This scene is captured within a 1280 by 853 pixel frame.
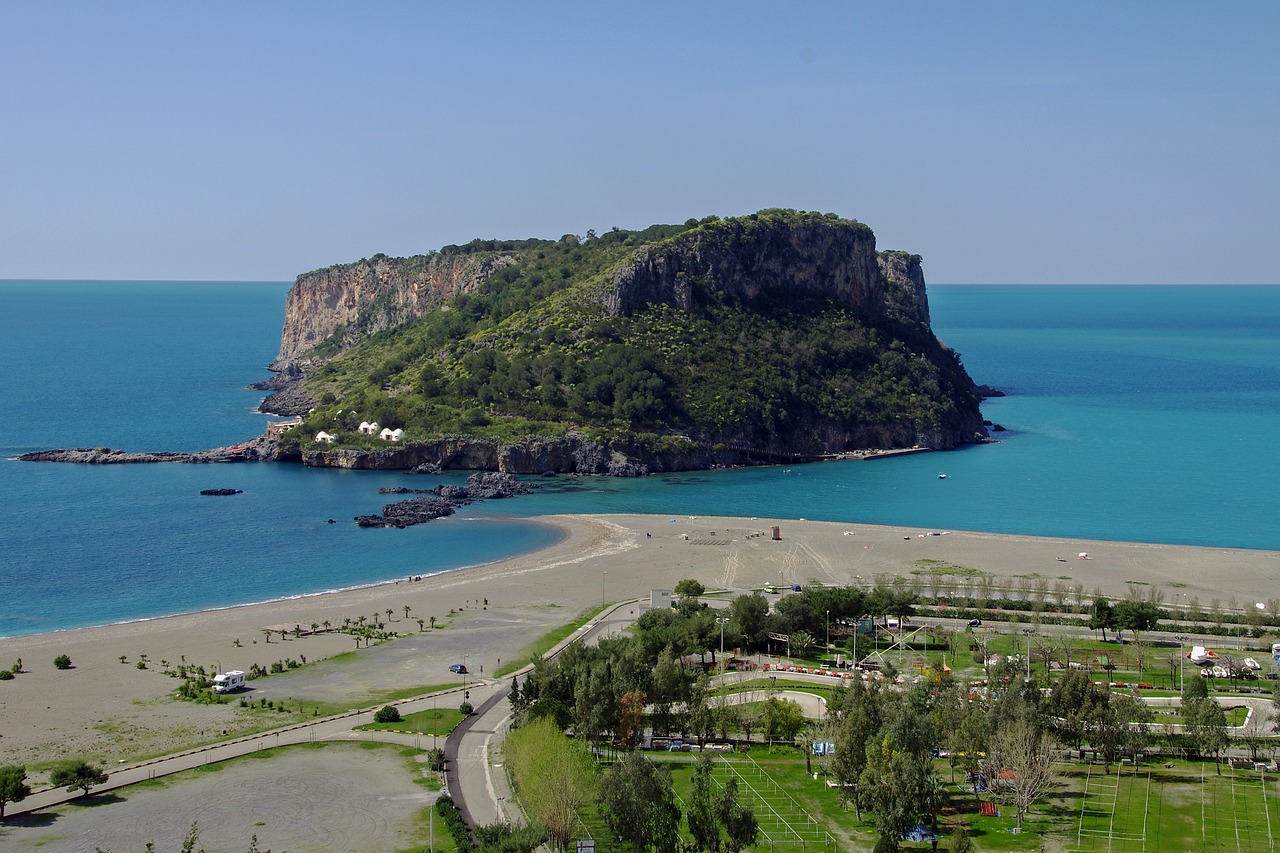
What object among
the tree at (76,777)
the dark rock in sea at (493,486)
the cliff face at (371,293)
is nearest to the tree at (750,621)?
the tree at (76,777)

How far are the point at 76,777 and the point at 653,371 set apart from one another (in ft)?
262

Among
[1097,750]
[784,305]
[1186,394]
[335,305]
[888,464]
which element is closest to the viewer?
[1097,750]

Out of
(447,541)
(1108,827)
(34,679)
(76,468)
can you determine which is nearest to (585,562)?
(447,541)

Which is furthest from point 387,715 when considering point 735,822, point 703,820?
point 735,822

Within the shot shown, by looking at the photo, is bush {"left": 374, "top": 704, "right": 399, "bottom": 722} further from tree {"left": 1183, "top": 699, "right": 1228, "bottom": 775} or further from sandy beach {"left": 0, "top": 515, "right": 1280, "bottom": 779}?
tree {"left": 1183, "top": 699, "right": 1228, "bottom": 775}

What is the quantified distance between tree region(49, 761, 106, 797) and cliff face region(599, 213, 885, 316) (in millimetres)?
88408

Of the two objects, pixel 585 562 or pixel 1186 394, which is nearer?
pixel 585 562

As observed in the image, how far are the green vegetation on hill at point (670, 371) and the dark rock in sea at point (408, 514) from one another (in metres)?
18.0

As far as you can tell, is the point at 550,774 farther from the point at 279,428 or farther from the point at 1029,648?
the point at 279,428

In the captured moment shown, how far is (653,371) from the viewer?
376 ft

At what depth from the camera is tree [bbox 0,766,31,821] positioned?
120ft

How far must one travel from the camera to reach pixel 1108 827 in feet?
122

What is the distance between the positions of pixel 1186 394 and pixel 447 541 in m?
110

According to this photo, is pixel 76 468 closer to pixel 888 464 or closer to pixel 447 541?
pixel 447 541
